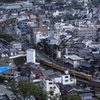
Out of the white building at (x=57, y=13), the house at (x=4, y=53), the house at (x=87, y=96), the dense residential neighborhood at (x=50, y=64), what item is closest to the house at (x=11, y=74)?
the dense residential neighborhood at (x=50, y=64)

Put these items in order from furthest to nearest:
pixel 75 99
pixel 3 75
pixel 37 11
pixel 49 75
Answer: pixel 37 11, pixel 3 75, pixel 49 75, pixel 75 99

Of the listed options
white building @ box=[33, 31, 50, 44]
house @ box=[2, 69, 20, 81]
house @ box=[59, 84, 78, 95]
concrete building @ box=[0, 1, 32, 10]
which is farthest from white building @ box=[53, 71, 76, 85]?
concrete building @ box=[0, 1, 32, 10]

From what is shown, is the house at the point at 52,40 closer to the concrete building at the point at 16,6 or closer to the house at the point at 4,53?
the house at the point at 4,53

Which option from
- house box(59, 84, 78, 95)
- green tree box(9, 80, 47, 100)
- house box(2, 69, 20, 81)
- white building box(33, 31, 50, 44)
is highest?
green tree box(9, 80, 47, 100)

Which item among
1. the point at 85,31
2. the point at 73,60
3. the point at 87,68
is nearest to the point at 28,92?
the point at 87,68

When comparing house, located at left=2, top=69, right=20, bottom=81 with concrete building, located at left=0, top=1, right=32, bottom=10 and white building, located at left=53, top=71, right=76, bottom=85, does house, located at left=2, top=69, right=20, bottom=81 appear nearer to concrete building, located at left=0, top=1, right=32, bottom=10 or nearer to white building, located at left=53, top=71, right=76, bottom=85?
white building, located at left=53, top=71, right=76, bottom=85

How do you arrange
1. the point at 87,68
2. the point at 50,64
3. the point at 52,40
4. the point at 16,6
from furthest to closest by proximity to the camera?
the point at 16,6 → the point at 52,40 → the point at 50,64 → the point at 87,68

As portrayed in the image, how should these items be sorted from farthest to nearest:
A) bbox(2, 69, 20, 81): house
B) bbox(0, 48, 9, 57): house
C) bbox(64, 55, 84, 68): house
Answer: bbox(0, 48, 9, 57): house, bbox(64, 55, 84, 68): house, bbox(2, 69, 20, 81): house

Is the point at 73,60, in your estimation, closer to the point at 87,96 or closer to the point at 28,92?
the point at 87,96

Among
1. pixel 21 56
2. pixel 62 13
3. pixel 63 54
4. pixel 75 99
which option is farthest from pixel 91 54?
pixel 62 13

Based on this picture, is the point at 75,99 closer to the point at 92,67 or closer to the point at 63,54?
the point at 92,67

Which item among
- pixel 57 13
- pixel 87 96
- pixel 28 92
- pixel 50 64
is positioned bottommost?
pixel 50 64
